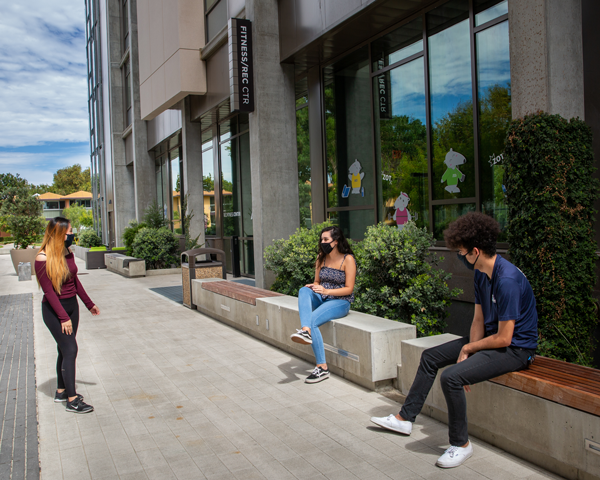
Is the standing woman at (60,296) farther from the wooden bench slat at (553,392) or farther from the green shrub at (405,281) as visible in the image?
the wooden bench slat at (553,392)

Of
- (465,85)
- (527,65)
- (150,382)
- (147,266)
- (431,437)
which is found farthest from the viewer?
(147,266)

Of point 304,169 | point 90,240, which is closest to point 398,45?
Answer: point 304,169

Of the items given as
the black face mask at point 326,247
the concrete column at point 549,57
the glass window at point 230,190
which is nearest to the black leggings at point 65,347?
the black face mask at point 326,247

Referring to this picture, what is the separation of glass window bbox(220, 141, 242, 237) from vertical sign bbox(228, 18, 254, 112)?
5651mm

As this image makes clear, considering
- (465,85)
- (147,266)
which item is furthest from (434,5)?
(147,266)

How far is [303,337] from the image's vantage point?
5652mm

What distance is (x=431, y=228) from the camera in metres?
8.91

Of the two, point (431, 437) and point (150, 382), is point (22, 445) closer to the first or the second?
point (150, 382)

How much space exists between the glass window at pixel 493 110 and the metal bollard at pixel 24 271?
18302 mm

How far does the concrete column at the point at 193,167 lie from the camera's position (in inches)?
741

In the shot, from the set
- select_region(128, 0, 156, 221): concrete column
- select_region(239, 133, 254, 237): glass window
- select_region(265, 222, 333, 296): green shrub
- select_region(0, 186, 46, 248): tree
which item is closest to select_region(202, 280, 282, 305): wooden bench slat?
select_region(265, 222, 333, 296): green shrub

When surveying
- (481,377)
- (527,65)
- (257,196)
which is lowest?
(481,377)

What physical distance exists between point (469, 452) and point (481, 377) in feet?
1.79

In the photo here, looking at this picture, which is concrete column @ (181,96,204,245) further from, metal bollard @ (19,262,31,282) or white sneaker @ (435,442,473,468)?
white sneaker @ (435,442,473,468)
